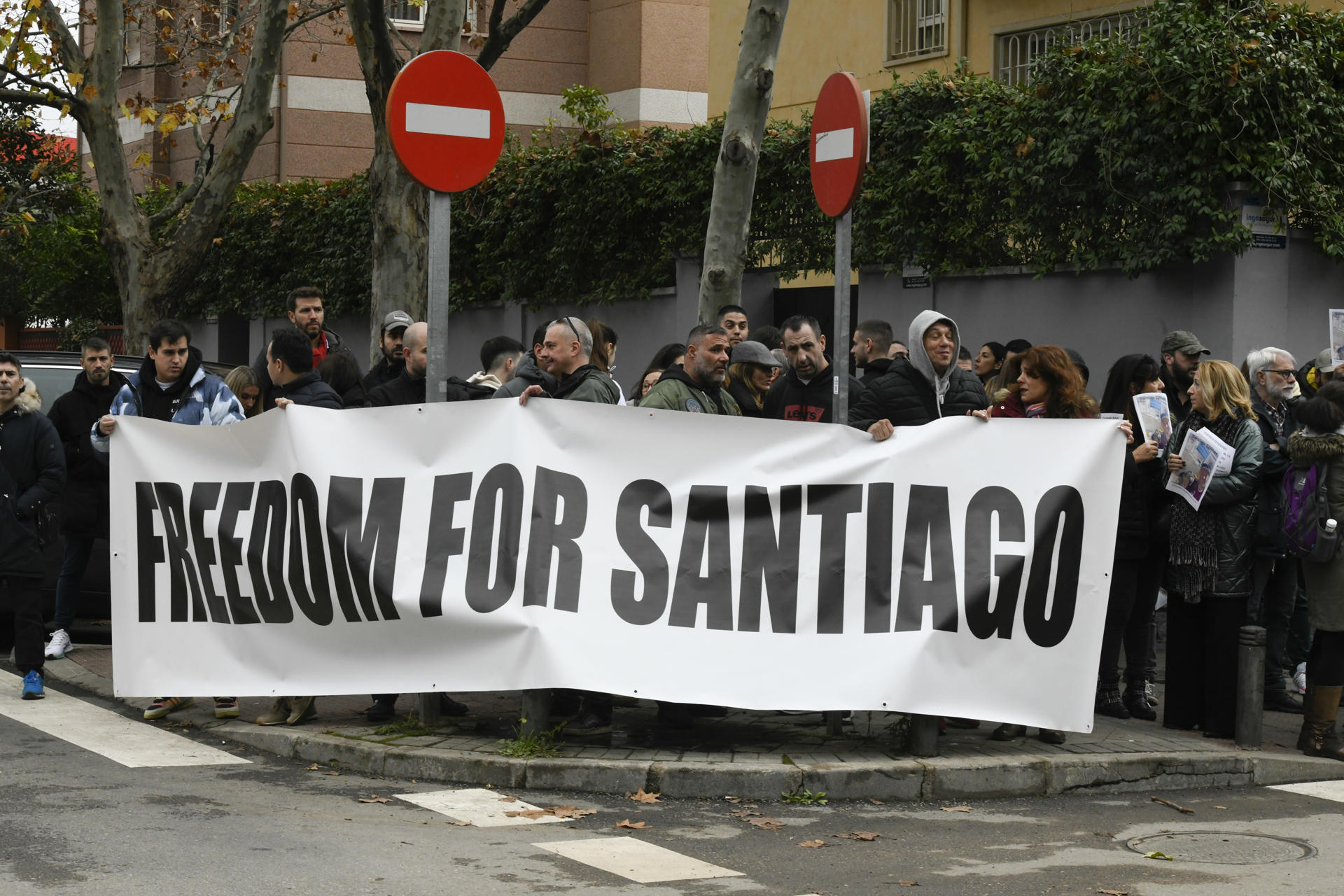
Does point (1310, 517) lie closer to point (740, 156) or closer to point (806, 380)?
point (806, 380)

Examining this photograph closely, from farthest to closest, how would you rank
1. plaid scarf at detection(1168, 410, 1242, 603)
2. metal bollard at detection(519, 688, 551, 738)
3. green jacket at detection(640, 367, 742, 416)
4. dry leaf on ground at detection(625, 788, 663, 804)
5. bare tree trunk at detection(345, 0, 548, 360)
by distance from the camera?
bare tree trunk at detection(345, 0, 548, 360), plaid scarf at detection(1168, 410, 1242, 603), green jacket at detection(640, 367, 742, 416), metal bollard at detection(519, 688, 551, 738), dry leaf on ground at detection(625, 788, 663, 804)

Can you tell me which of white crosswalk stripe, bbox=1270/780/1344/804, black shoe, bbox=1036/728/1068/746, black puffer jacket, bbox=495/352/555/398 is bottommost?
white crosswalk stripe, bbox=1270/780/1344/804

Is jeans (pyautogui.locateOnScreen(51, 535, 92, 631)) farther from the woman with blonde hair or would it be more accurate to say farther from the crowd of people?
the woman with blonde hair

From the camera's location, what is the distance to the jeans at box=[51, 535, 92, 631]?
31.7 feet

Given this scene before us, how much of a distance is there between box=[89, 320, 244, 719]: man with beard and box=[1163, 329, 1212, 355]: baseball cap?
544 centimetres

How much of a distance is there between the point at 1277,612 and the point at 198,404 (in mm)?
5926

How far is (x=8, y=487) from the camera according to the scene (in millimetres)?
8734

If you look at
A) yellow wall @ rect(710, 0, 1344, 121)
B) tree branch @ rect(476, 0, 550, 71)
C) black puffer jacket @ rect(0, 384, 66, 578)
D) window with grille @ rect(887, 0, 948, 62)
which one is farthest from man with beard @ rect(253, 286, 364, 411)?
window with grille @ rect(887, 0, 948, 62)

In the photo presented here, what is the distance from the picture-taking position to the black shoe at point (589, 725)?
7.54 m

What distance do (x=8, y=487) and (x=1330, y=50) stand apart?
9.46m

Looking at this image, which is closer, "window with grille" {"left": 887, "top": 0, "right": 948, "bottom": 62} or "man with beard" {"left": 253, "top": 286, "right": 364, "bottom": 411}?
"man with beard" {"left": 253, "top": 286, "right": 364, "bottom": 411}

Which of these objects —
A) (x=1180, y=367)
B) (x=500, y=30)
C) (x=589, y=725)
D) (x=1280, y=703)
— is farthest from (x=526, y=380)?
(x=500, y=30)

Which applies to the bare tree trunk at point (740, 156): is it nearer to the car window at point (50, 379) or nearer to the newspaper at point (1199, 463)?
the newspaper at point (1199, 463)

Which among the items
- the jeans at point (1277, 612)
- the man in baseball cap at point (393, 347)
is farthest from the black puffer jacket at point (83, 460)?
the jeans at point (1277, 612)
